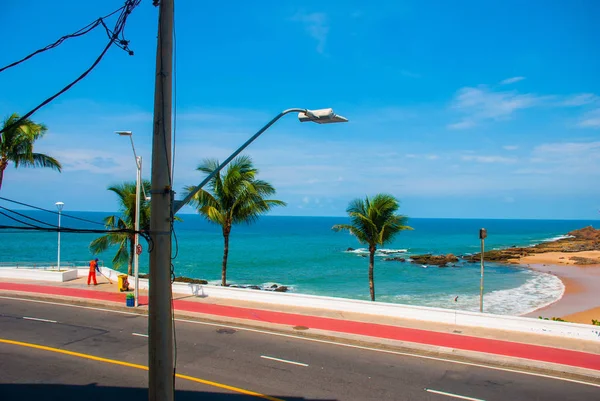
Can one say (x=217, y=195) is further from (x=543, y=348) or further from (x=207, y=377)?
(x=543, y=348)

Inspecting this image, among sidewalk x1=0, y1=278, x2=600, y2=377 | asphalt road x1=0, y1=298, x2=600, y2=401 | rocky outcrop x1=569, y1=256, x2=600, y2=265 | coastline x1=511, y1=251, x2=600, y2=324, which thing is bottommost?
coastline x1=511, y1=251, x2=600, y2=324

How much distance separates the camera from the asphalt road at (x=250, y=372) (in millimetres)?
10656

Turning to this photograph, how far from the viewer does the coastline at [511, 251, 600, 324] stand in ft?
106

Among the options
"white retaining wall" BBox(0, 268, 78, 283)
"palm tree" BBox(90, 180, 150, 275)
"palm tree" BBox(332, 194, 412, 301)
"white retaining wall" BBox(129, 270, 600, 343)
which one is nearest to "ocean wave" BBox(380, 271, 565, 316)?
"palm tree" BBox(332, 194, 412, 301)

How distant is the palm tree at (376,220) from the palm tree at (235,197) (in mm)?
4011

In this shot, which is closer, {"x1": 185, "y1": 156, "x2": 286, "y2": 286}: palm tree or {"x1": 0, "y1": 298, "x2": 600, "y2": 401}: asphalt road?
{"x1": 0, "y1": 298, "x2": 600, "y2": 401}: asphalt road

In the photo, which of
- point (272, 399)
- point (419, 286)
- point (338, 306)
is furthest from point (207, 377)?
point (419, 286)

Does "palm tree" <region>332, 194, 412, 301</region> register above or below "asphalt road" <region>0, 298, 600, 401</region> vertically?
above

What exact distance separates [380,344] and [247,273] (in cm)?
4778

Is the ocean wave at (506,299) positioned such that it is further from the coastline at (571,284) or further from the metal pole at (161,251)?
the metal pole at (161,251)

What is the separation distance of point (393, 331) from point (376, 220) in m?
8.85

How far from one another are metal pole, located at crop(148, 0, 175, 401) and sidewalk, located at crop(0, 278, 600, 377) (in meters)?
9.94

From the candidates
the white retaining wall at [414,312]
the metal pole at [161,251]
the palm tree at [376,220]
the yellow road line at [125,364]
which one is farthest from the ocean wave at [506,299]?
the metal pole at [161,251]

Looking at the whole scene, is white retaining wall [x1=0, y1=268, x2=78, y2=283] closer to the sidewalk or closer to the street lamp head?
the sidewalk
